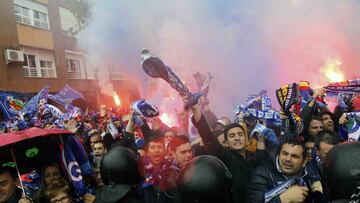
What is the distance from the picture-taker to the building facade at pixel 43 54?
14.0 meters

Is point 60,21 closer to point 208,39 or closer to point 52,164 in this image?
point 208,39

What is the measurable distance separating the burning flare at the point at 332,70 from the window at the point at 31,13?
1284 centimetres

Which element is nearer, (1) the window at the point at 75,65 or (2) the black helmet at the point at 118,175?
(2) the black helmet at the point at 118,175

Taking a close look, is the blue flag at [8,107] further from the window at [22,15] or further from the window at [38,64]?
the window at [22,15]

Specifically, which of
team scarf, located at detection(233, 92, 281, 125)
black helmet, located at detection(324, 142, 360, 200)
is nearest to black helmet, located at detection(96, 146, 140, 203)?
black helmet, located at detection(324, 142, 360, 200)

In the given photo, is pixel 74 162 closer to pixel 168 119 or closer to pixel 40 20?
pixel 168 119

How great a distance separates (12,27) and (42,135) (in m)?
13.9

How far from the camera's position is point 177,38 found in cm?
752

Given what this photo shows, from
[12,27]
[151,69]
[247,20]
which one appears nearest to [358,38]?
[247,20]

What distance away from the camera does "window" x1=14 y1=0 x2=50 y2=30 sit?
1524 centimetres

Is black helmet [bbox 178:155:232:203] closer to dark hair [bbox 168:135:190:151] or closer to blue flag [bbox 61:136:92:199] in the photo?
blue flag [bbox 61:136:92:199]

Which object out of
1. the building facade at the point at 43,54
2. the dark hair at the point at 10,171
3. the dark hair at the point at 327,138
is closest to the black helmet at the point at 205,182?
the dark hair at the point at 10,171

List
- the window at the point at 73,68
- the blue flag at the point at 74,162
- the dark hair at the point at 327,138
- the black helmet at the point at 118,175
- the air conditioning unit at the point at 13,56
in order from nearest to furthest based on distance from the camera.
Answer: the black helmet at the point at 118,175 < the blue flag at the point at 74,162 < the dark hair at the point at 327,138 < the air conditioning unit at the point at 13,56 < the window at the point at 73,68

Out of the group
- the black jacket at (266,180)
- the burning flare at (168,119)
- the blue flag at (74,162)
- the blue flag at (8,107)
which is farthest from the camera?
the burning flare at (168,119)
